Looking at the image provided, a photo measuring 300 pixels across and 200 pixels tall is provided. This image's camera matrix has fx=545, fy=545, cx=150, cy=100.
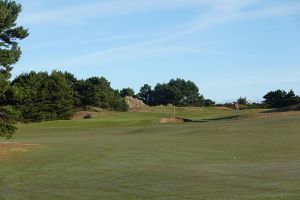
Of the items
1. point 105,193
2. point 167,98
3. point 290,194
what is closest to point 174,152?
point 105,193

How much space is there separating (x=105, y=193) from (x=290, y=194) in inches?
176

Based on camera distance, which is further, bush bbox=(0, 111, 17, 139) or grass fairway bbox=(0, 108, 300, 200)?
bush bbox=(0, 111, 17, 139)

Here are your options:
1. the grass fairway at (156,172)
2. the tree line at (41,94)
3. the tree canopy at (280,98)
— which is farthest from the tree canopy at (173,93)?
the grass fairway at (156,172)

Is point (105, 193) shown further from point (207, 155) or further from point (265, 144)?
point (265, 144)

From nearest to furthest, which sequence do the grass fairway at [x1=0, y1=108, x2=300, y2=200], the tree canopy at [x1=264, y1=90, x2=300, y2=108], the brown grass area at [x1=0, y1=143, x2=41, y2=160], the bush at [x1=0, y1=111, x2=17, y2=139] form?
the grass fairway at [x1=0, y1=108, x2=300, y2=200]
the brown grass area at [x1=0, y1=143, x2=41, y2=160]
the bush at [x1=0, y1=111, x2=17, y2=139]
the tree canopy at [x1=264, y1=90, x2=300, y2=108]

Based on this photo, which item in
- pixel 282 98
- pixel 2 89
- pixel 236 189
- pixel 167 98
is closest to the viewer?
pixel 236 189

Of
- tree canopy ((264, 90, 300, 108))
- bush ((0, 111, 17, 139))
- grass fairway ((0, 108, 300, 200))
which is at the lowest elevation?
grass fairway ((0, 108, 300, 200))

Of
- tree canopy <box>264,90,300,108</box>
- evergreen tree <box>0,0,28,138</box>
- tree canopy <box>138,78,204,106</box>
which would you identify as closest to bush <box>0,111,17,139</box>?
evergreen tree <box>0,0,28,138</box>

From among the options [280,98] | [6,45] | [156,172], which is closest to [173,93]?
[280,98]

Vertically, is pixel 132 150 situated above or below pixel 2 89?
below

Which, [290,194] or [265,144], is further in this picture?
[265,144]

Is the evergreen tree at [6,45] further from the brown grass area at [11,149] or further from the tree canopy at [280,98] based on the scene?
the tree canopy at [280,98]

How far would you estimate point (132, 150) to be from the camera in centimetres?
2716

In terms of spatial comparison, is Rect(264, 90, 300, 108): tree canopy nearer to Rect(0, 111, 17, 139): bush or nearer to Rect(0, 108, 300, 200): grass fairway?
Rect(0, 108, 300, 200): grass fairway
